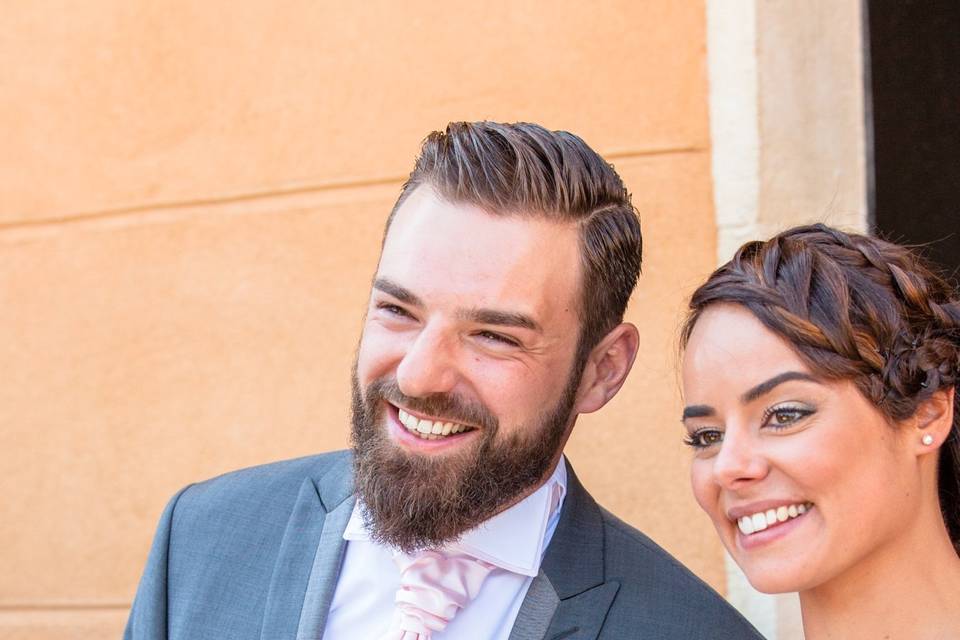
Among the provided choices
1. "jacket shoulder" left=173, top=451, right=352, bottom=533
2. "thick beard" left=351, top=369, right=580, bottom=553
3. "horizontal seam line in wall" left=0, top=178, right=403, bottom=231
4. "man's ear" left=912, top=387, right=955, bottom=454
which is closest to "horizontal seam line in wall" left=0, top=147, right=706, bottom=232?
"horizontal seam line in wall" left=0, top=178, right=403, bottom=231

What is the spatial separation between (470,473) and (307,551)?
0.44 m

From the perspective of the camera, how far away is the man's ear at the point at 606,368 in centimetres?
283

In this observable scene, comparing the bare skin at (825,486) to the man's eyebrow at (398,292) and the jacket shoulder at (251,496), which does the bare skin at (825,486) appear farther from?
the jacket shoulder at (251,496)

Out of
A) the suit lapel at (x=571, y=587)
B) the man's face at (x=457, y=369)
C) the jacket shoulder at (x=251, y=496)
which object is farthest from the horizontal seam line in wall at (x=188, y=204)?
the suit lapel at (x=571, y=587)

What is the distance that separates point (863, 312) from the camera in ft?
7.61

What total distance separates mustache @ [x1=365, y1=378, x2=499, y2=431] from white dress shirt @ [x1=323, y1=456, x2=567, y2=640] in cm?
26

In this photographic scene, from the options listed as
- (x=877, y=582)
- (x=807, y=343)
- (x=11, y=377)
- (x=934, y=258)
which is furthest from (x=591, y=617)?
(x=11, y=377)

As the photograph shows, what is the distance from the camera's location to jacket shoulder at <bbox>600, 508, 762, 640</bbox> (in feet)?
8.45

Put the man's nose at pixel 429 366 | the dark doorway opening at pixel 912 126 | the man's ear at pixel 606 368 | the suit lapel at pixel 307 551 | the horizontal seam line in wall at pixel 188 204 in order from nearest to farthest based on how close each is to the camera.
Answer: the man's nose at pixel 429 366 < the suit lapel at pixel 307 551 < the man's ear at pixel 606 368 < the dark doorway opening at pixel 912 126 < the horizontal seam line in wall at pixel 188 204

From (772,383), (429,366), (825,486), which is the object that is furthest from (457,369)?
(825,486)

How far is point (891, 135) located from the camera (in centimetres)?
365

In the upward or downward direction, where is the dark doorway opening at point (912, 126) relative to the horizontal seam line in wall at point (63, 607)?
upward

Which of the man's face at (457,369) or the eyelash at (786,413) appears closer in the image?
the eyelash at (786,413)

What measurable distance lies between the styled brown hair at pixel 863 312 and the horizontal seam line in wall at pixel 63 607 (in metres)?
2.71
